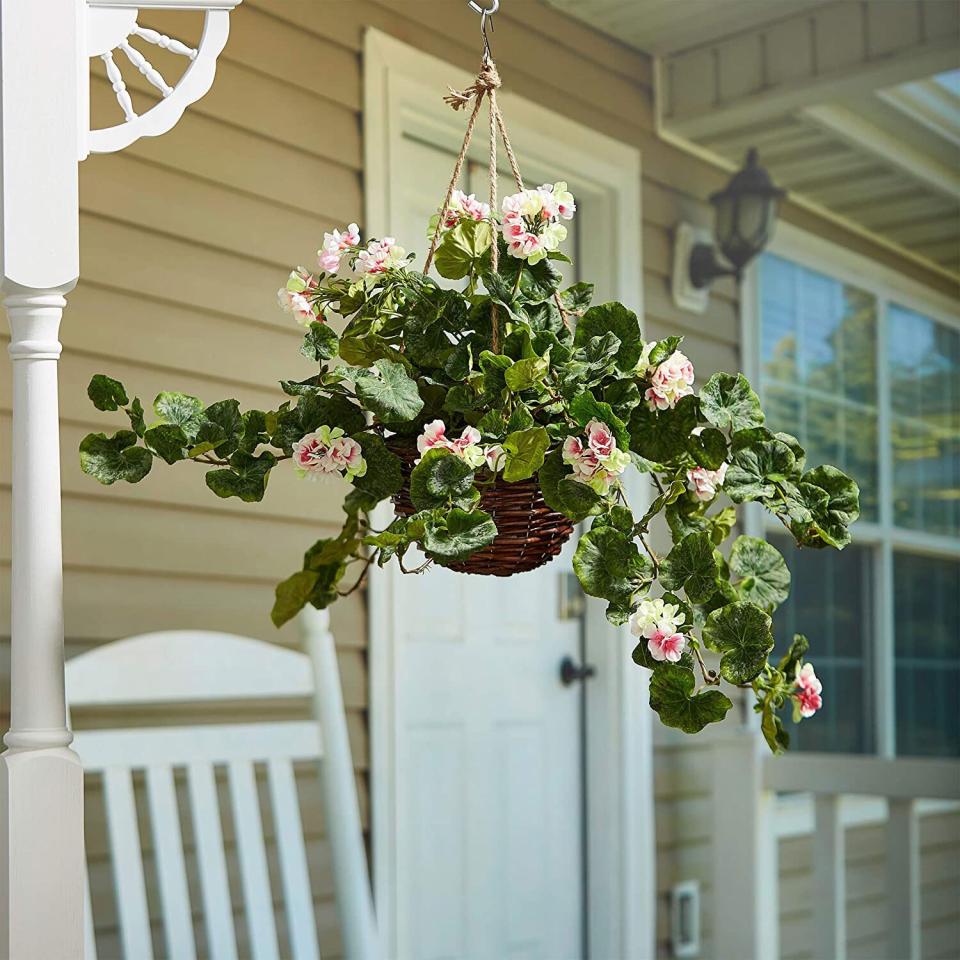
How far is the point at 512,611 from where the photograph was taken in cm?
289

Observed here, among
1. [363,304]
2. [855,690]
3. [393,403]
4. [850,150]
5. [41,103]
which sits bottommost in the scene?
[855,690]

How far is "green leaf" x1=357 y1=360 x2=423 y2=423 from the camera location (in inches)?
44.8

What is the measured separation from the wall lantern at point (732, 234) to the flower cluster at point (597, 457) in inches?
89.6

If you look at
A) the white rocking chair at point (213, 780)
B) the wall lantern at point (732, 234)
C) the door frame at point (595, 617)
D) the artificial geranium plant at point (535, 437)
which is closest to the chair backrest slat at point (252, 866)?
the white rocking chair at point (213, 780)

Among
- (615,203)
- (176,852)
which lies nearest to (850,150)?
(615,203)

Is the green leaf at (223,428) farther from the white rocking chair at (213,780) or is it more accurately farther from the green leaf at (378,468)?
the white rocking chair at (213,780)

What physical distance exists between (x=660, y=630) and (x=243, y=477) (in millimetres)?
416

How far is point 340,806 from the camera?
6.61 ft

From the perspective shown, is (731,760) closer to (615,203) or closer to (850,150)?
(615,203)

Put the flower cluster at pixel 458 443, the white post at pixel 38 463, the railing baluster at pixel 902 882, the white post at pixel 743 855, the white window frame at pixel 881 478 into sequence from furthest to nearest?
the white window frame at pixel 881 478 → the white post at pixel 743 855 → the railing baluster at pixel 902 882 → the flower cluster at pixel 458 443 → the white post at pixel 38 463

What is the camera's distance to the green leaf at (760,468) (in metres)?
1.17

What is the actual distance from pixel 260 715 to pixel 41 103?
1452 mm

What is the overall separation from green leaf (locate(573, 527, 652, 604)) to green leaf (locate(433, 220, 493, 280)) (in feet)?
0.97

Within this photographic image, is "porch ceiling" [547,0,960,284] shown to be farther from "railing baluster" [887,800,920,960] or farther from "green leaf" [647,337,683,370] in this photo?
"green leaf" [647,337,683,370]
